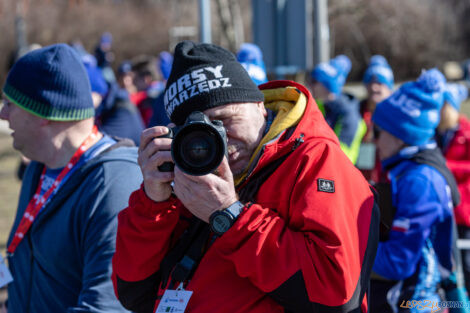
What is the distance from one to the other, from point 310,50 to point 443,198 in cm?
263

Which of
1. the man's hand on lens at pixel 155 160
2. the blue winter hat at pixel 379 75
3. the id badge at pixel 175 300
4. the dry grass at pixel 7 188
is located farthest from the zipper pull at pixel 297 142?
the dry grass at pixel 7 188

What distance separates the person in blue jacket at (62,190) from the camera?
226cm

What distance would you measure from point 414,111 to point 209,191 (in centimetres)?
195

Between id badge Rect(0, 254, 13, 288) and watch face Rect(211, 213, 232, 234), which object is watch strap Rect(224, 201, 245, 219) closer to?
watch face Rect(211, 213, 232, 234)

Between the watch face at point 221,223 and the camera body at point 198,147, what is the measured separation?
151 millimetres

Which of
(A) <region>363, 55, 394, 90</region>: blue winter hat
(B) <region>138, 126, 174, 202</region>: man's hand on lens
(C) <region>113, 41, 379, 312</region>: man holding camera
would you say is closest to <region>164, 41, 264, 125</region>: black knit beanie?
(C) <region>113, 41, 379, 312</region>: man holding camera

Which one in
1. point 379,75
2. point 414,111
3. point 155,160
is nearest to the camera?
point 155,160

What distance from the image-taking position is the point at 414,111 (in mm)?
3250

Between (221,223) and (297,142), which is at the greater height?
(297,142)

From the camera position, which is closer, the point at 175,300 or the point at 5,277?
the point at 175,300

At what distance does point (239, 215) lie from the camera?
172cm

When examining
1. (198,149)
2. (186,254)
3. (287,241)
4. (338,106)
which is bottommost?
(338,106)

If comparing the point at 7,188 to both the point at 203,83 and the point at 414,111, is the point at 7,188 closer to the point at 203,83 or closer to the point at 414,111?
the point at 414,111

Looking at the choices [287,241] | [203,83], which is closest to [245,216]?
[287,241]
